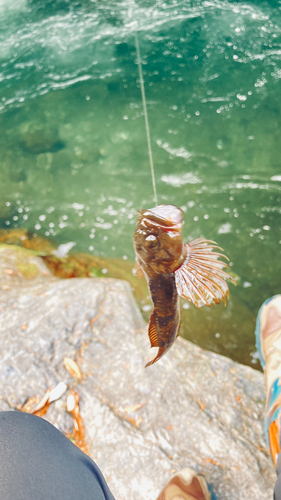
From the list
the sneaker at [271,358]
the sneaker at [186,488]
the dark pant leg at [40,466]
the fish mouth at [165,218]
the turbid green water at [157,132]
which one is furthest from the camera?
the turbid green water at [157,132]

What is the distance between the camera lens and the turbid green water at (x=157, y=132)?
4004mm

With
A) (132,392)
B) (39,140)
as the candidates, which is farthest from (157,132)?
(132,392)

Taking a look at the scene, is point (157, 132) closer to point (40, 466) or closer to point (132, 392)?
point (132, 392)

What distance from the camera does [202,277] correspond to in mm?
1658

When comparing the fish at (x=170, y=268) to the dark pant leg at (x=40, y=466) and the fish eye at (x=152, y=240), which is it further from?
the dark pant leg at (x=40, y=466)

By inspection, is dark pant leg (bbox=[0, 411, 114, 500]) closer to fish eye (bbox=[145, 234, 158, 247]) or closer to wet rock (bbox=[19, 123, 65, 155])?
fish eye (bbox=[145, 234, 158, 247])

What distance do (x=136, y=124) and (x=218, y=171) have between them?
164 centimetres

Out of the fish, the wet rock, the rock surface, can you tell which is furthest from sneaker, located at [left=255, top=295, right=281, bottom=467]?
the wet rock

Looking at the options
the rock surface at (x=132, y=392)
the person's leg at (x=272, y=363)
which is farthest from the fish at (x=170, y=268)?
the person's leg at (x=272, y=363)

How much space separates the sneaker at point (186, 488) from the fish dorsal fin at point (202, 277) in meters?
1.25

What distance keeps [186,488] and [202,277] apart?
4.52 ft

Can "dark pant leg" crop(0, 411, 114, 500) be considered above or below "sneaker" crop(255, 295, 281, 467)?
above

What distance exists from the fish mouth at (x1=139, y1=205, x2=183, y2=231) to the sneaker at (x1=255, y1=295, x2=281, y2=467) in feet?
5.60

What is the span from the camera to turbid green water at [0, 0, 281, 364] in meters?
4.00
